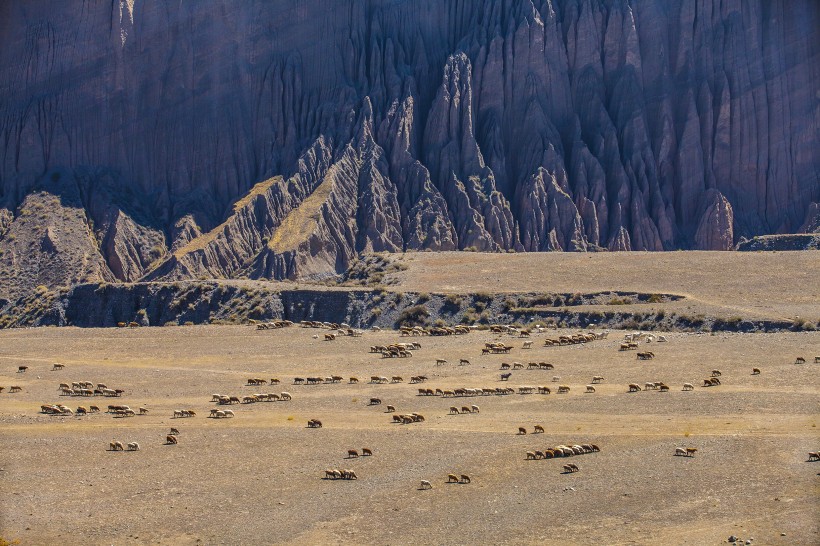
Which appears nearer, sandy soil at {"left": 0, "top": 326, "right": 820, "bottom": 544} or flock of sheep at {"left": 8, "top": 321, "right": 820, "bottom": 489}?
sandy soil at {"left": 0, "top": 326, "right": 820, "bottom": 544}

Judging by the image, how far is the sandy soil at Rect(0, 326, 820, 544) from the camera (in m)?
30.0

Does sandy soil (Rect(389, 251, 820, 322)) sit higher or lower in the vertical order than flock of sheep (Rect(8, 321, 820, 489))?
higher

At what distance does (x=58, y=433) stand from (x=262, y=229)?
74.7 meters

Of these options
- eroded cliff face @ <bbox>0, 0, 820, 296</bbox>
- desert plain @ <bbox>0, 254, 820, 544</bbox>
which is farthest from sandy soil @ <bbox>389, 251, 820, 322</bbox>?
eroded cliff face @ <bbox>0, 0, 820, 296</bbox>

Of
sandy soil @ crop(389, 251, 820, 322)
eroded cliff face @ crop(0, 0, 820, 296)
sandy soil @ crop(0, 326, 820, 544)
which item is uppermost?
eroded cliff face @ crop(0, 0, 820, 296)

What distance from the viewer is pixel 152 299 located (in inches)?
3246

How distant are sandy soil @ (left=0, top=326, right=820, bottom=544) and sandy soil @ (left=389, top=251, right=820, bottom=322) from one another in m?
12.1

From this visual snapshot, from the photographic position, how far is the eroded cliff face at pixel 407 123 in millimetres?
116812

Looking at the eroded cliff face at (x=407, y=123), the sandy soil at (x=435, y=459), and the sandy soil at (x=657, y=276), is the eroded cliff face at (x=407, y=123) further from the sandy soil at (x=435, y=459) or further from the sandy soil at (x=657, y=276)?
the sandy soil at (x=435, y=459)

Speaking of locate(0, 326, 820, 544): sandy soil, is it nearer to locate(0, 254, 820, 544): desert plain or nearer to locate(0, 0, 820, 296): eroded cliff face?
locate(0, 254, 820, 544): desert plain

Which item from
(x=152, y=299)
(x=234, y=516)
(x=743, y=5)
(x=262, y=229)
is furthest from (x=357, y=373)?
(x=743, y=5)

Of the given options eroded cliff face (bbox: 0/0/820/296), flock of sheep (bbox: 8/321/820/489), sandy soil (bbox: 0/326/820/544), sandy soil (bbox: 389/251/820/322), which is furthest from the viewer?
eroded cliff face (bbox: 0/0/820/296)

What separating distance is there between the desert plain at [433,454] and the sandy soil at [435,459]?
0.28ft

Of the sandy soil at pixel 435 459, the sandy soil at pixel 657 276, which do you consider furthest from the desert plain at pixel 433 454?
the sandy soil at pixel 657 276
